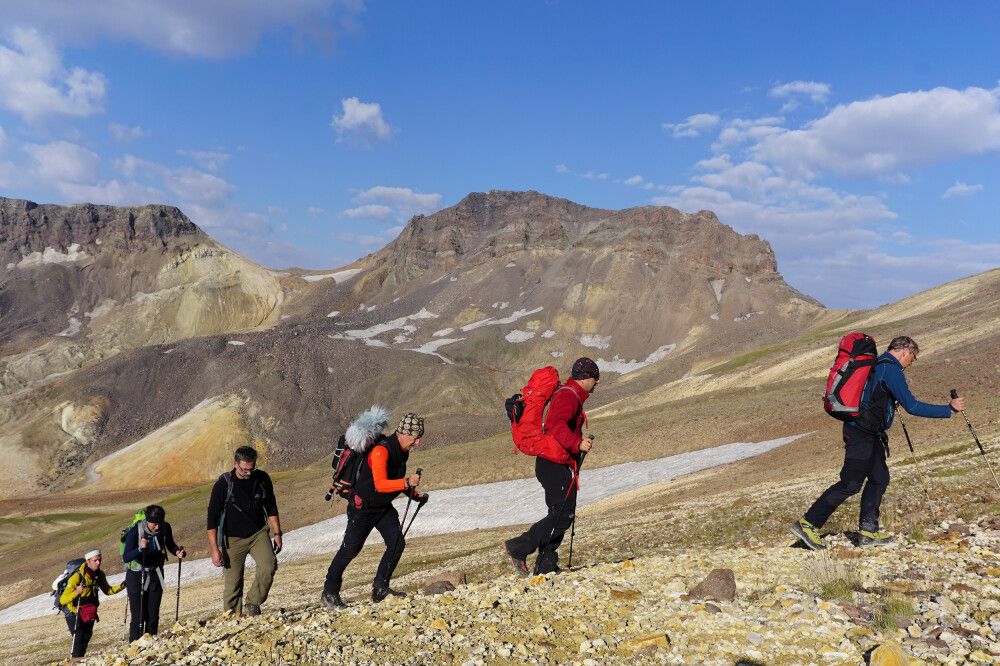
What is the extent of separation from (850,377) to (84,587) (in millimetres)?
14275

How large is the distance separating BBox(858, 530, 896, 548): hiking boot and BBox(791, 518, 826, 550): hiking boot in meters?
0.58

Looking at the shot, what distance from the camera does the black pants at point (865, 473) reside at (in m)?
9.74

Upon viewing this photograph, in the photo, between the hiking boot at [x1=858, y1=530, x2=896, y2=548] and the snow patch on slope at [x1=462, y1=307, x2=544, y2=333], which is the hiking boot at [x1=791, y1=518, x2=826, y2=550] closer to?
the hiking boot at [x1=858, y1=530, x2=896, y2=548]

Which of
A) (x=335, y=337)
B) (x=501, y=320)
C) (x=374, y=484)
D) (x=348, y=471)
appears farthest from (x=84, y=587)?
(x=501, y=320)

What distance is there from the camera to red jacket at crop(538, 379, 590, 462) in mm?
9789

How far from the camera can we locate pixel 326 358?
127m

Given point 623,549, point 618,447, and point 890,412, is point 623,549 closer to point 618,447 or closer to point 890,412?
point 890,412

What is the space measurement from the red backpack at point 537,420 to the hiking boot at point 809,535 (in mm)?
3627

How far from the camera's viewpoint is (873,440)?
9.75m

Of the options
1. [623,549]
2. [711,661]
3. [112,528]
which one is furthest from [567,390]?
[112,528]

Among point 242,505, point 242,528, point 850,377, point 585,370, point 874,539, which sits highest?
point 585,370

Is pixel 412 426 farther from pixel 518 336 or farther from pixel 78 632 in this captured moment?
pixel 518 336

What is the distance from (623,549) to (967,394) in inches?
1062

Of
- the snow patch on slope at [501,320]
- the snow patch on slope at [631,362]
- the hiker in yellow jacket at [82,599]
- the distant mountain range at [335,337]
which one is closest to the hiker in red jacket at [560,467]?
the hiker in yellow jacket at [82,599]
